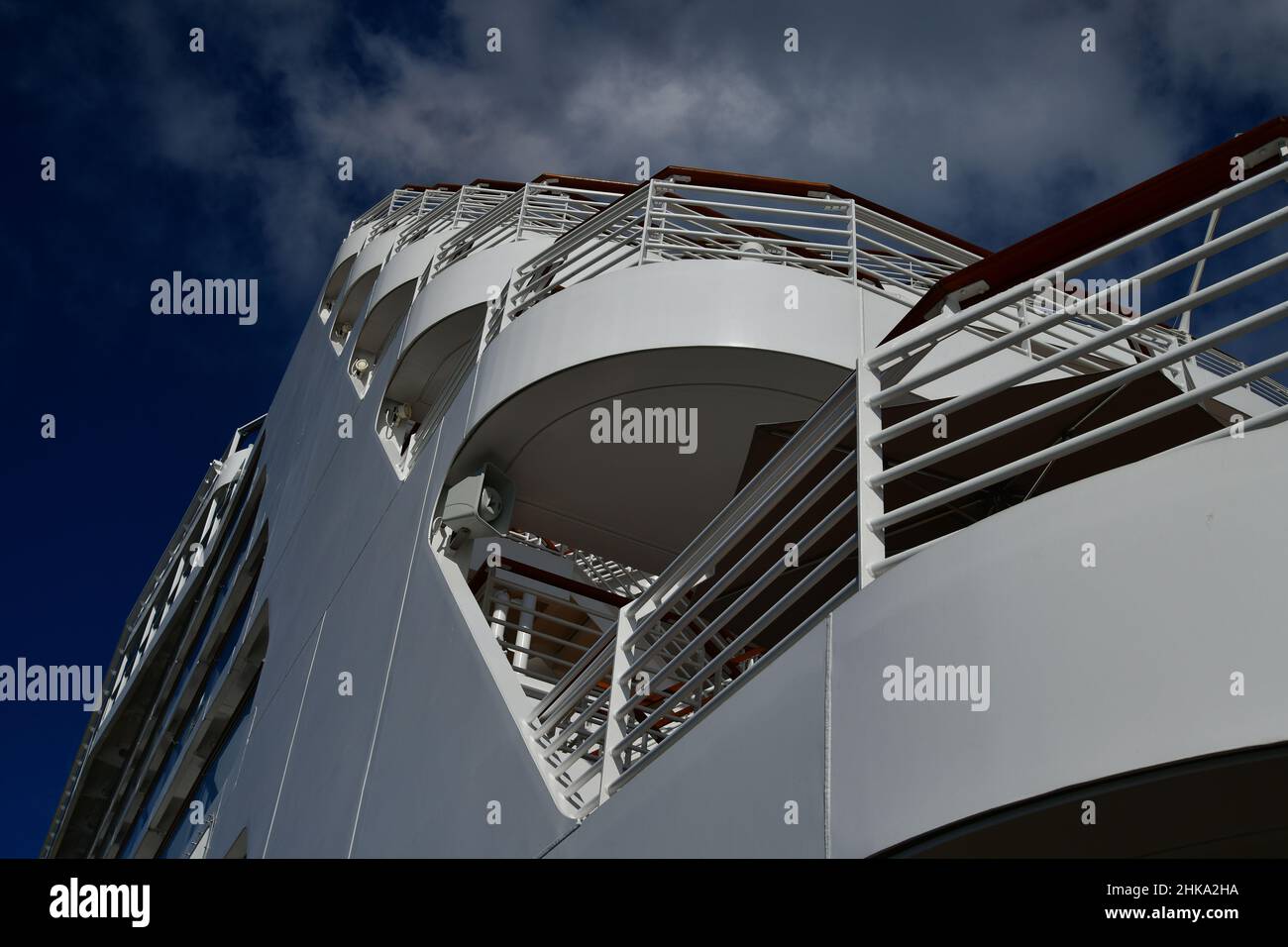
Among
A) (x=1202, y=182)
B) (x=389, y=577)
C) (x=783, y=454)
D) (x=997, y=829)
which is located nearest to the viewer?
(x=997, y=829)

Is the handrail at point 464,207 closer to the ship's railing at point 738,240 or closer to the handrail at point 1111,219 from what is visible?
the ship's railing at point 738,240

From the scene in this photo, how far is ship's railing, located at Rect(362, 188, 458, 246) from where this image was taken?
14935 mm

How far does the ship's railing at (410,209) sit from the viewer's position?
588 inches

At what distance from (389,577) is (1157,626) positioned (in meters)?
6.34

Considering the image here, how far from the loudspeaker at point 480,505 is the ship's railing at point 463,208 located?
587 cm

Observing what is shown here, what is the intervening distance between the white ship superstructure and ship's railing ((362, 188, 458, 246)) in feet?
0.67

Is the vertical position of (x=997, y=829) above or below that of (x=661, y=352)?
below

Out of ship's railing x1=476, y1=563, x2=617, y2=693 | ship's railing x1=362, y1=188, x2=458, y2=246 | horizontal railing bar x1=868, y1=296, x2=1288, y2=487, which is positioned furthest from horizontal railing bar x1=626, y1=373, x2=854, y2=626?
ship's railing x1=362, y1=188, x2=458, y2=246

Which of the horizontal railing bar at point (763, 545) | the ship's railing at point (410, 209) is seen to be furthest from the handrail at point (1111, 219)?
the ship's railing at point (410, 209)

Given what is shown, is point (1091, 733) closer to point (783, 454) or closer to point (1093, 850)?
point (1093, 850)

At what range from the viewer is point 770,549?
6.59 meters
